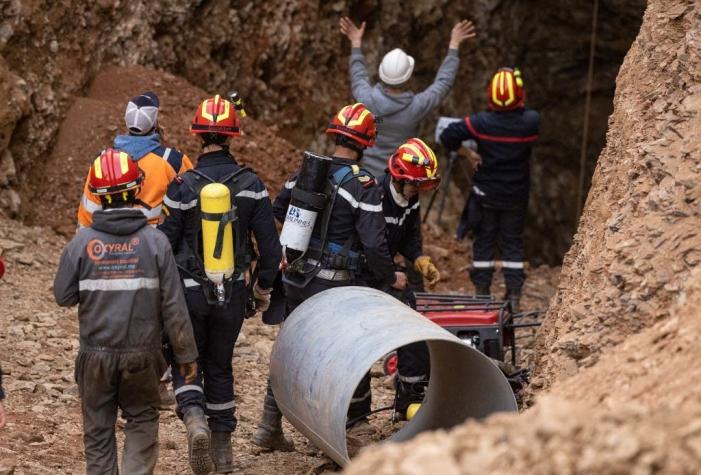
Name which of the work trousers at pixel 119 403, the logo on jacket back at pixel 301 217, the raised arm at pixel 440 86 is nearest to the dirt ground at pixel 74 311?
the work trousers at pixel 119 403

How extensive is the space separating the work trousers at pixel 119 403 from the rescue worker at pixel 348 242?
1372 mm

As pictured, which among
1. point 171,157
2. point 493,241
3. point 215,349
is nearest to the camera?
point 215,349

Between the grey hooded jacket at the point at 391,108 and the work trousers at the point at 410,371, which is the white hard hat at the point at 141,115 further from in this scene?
the grey hooded jacket at the point at 391,108

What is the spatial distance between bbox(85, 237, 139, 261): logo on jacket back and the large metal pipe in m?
1.16

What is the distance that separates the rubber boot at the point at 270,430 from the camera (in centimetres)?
685

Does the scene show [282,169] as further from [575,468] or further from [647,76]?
[575,468]

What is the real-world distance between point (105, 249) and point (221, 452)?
1.71 metres

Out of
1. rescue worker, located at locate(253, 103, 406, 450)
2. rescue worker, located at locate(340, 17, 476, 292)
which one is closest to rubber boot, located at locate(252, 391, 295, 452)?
rescue worker, located at locate(253, 103, 406, 450)

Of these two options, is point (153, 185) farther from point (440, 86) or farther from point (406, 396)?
point (440, 86)

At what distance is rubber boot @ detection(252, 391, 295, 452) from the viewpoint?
6.85m

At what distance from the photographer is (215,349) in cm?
638

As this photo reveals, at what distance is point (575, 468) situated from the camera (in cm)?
296

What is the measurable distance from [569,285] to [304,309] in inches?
64.5

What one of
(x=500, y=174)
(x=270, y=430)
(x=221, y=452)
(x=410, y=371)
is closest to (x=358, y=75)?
(x=500, y=174)
